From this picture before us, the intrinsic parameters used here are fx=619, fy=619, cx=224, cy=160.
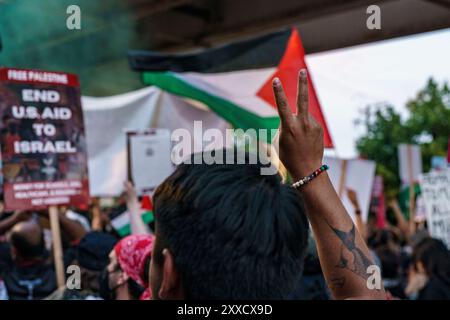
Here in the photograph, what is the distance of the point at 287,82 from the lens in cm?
357

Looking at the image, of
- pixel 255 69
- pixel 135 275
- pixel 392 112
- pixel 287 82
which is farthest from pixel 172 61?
pixel 392 112

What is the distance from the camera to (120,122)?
4773mm

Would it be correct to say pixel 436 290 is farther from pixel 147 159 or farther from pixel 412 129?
pixel 412 129

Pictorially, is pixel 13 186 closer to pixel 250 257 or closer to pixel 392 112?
pixel 250 257

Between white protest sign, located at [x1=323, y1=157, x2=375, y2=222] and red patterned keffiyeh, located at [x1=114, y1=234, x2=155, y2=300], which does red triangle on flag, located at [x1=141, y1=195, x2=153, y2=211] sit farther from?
white protest sign, located at [x1=323, y1=157, x2=375, y2=222]

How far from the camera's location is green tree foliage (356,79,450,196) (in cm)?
2425

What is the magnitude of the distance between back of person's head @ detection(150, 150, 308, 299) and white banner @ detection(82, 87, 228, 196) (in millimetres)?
3419

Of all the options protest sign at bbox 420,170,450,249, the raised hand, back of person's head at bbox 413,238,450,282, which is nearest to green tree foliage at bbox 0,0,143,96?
back of person's head at bbox 413,238,450,282

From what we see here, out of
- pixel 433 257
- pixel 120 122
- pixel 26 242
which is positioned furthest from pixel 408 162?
pixel 26 242

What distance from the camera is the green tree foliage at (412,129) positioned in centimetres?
2425

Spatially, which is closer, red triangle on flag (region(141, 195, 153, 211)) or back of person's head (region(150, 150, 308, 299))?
back of person's head (region(150, 150, 308, 299))

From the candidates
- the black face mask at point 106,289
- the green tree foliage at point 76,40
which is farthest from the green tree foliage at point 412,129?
the black face mask at point 106,289

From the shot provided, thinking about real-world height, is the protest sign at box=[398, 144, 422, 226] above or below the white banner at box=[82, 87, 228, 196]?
below

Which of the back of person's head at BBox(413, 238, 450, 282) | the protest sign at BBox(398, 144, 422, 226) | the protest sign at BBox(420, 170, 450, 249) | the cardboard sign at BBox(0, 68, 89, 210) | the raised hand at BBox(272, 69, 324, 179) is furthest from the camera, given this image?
the protest sign at BBox(398, 144, 422, 226)
